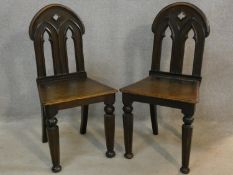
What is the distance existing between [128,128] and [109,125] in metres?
0.13

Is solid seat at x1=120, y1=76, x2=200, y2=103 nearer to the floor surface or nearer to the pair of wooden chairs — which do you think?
the pair of wooden chairs

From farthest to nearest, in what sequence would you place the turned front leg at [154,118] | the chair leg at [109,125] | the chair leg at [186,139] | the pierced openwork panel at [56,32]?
the turned front leg at [154,118], the pierced openwork panel at [56,32], the chair leg at [109,125], the chair leg at [186,139]

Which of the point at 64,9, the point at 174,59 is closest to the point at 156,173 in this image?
the point at 174,59

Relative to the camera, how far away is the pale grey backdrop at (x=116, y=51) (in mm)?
2477

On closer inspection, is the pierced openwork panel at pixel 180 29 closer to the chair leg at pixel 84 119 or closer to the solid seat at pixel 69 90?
the solid seat at pixel 69 90

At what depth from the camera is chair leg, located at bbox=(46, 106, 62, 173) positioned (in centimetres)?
194

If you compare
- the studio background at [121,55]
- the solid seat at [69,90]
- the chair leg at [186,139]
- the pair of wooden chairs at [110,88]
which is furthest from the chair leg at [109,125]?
the studio background at [121,55]

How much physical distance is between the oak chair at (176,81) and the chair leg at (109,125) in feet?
0.28

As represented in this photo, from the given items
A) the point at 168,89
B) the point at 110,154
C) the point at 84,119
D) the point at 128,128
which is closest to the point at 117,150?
the point at 110,154

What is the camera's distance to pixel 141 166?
2145mm

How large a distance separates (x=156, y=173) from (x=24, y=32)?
149 centimetres

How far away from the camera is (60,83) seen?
2260 mm

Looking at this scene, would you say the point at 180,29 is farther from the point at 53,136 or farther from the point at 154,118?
the point at 53,136

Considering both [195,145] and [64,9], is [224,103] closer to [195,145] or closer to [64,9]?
[195,145]
